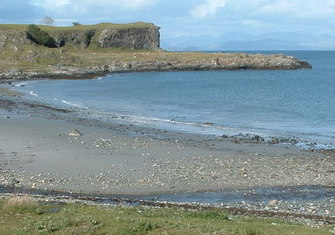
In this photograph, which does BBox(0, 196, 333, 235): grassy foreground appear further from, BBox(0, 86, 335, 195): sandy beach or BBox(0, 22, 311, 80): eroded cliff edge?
BBox(0, 22, 311, 80): eroded cliff edge

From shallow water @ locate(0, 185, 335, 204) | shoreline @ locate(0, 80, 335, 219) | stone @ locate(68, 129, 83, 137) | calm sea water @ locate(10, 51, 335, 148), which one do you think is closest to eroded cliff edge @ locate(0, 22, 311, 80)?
calm sea water @ locate(10, 51, 335, 148)

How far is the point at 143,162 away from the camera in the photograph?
26.3 metres

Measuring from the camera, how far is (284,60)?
15850 cm

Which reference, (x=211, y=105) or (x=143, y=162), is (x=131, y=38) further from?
(x=143, y=162)

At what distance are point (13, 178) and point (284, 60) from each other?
143822 millimetres

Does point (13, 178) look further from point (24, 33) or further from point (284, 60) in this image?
point (284, 60)

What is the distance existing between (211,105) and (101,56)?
8438 centimetres

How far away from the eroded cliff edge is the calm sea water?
63.6ft

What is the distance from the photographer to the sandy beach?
21.9 metres

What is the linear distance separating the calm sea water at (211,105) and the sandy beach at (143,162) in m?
6.87

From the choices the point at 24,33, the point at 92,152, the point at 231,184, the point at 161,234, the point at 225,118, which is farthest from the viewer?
the point at 24,33

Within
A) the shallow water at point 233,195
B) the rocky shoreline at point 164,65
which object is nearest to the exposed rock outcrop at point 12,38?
the rocky shoreline at point 164,65

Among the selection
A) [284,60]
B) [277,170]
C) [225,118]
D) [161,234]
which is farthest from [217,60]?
[161,234]

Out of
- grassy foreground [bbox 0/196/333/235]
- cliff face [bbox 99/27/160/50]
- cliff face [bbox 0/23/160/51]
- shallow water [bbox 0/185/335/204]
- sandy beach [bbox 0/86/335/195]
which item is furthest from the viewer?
cliff face [bbox 99/27/160/50]
